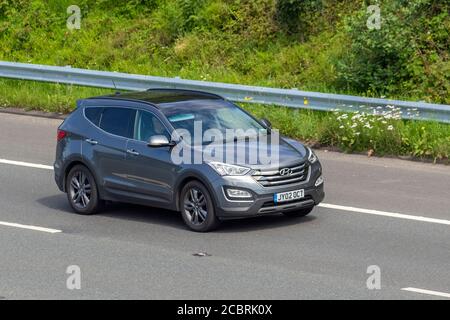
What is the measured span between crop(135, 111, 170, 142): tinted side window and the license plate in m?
1.83

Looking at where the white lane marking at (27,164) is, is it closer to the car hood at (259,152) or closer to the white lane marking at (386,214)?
the car hood at (259,152)

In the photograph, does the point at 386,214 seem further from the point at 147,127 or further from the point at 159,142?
the point at 147,127

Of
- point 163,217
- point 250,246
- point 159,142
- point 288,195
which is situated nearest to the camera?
point 250,246

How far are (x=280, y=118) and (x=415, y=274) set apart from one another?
8754 mm

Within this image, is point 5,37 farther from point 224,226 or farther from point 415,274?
point 415,274

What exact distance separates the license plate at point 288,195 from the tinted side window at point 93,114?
3121 mm

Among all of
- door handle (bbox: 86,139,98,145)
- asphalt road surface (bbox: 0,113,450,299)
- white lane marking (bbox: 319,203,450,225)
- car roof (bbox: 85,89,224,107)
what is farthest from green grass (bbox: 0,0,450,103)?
door handle (bbox: 86,139,98,145)

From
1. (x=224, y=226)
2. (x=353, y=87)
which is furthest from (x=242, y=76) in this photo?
(x=224, y=226)

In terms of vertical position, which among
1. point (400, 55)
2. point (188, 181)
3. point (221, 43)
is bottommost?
point (188, 181)

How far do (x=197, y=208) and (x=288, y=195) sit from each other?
3.81 feet

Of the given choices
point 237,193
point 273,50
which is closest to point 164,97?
point 237,193

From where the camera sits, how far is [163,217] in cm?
1686

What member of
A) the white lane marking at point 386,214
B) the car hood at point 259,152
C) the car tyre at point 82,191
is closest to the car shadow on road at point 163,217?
the car tyre at point 82,191

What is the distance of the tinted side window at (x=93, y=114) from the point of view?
17.4 metres
